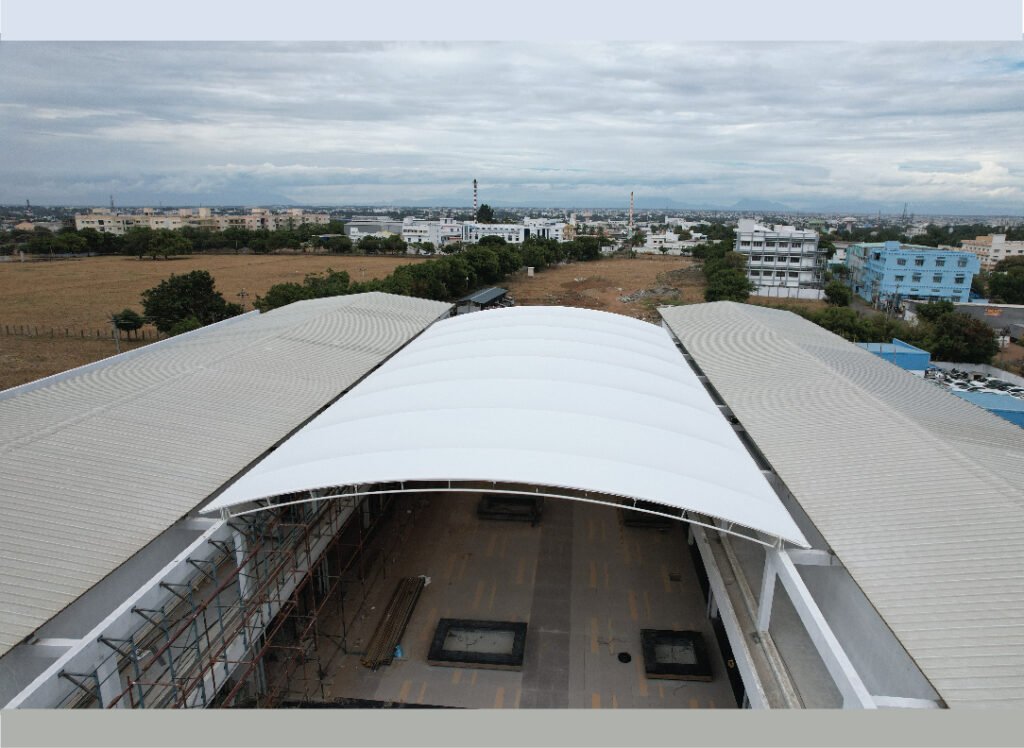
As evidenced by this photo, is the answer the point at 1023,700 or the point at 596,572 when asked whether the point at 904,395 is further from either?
the point at 1023,700

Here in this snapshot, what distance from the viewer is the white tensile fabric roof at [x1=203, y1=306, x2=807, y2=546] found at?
30.2ft

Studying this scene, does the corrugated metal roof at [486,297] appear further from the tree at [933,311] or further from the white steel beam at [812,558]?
the white steel beam at [812,558]

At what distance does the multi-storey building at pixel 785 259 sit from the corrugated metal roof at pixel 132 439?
1718 inches

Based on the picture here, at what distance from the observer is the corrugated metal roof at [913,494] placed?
6.75 m

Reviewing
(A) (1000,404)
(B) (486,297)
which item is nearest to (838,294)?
(A) (1000,404)

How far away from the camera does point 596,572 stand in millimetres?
14445

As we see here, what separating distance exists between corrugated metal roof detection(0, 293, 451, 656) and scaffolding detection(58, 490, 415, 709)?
0.90 metres

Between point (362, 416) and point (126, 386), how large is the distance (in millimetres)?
6414

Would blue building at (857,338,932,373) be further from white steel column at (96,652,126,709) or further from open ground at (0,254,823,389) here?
white steel column at (96,652,126,709)

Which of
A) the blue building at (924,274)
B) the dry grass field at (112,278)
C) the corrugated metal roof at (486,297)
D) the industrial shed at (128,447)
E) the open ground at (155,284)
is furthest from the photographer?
the blue building at (924,274)

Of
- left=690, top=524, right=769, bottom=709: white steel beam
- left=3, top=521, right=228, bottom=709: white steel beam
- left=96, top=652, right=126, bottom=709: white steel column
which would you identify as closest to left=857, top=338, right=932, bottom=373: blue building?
left=690, top=524, right=769, bottom=709: white steel beam

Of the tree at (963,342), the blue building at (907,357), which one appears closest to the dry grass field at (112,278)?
the blue building at (907,357)

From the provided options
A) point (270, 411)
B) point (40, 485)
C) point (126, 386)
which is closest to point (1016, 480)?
point (270, 411)

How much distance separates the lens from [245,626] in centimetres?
930
